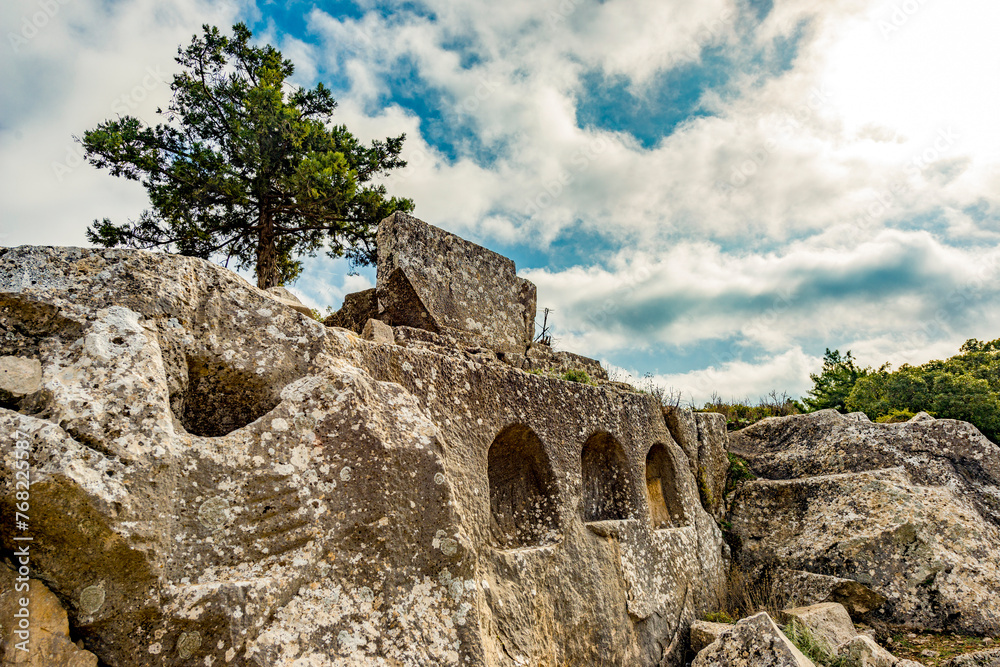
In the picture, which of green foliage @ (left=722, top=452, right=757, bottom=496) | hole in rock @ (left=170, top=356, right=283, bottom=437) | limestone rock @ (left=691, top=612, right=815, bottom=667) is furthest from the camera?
green foliage @ (left=722, top=452, right=757, bottom=496)

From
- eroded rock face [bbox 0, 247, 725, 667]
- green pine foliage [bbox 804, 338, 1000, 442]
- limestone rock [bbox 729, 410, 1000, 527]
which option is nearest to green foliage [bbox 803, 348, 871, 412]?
green pine foliage [bbox 804, 338, 1000, 442]

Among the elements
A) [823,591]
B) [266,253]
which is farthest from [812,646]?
[266,253]

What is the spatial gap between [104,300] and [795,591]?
687cm

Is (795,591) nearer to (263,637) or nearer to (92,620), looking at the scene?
(263,637)

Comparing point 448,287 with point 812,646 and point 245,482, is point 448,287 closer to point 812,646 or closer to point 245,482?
point 245,482

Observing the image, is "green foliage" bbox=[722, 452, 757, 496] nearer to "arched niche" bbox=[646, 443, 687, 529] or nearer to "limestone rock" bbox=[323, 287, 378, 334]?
"arched niche" bbox=[646, 443, 687, 529]

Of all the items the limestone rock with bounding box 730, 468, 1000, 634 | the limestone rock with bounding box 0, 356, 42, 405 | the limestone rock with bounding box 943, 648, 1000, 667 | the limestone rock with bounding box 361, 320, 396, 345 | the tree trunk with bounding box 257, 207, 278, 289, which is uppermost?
the tree trunk with bounding box 257, 207, 278, 289

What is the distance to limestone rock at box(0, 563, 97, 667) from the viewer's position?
7.05 ft

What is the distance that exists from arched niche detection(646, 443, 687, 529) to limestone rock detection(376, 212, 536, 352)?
2.09 meters

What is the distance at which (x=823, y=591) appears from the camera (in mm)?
6023

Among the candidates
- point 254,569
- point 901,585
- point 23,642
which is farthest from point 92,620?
point 901,585

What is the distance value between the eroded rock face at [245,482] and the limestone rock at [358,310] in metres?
1.30

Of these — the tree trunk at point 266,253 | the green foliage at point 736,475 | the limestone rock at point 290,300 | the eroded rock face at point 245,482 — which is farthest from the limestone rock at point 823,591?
the tree trunk at point 266,253

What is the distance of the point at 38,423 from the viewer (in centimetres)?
236
